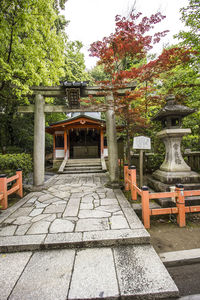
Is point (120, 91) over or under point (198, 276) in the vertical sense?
over

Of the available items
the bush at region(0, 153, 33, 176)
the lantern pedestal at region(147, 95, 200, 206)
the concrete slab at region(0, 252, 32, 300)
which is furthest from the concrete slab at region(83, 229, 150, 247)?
the bush at region(0, 153, 33, 176)

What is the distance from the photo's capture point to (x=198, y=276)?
73.7 inches

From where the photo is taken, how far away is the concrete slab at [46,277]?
1.51 m

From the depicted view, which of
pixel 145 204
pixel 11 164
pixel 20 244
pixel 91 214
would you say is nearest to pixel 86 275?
pixel 20 244

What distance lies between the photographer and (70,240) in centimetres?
229

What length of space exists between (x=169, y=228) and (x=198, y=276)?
1.19 meters

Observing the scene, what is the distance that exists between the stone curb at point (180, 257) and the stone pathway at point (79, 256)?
0.27 m

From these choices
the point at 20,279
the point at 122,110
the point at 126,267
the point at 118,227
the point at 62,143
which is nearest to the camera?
the point at 20,279

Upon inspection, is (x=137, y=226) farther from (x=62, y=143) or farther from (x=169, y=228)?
(x=62, y=143)

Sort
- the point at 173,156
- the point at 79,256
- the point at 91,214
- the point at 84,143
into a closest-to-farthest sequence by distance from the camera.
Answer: the point at 79,256
the point at 91,214
the point at 173,156
the point at 84,143

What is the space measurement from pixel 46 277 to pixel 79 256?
1.69 ft

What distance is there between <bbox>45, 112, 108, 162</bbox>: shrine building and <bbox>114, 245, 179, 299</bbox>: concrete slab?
8754 mm

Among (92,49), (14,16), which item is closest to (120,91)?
(92,49)

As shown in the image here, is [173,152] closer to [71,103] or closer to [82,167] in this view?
[71,103]
